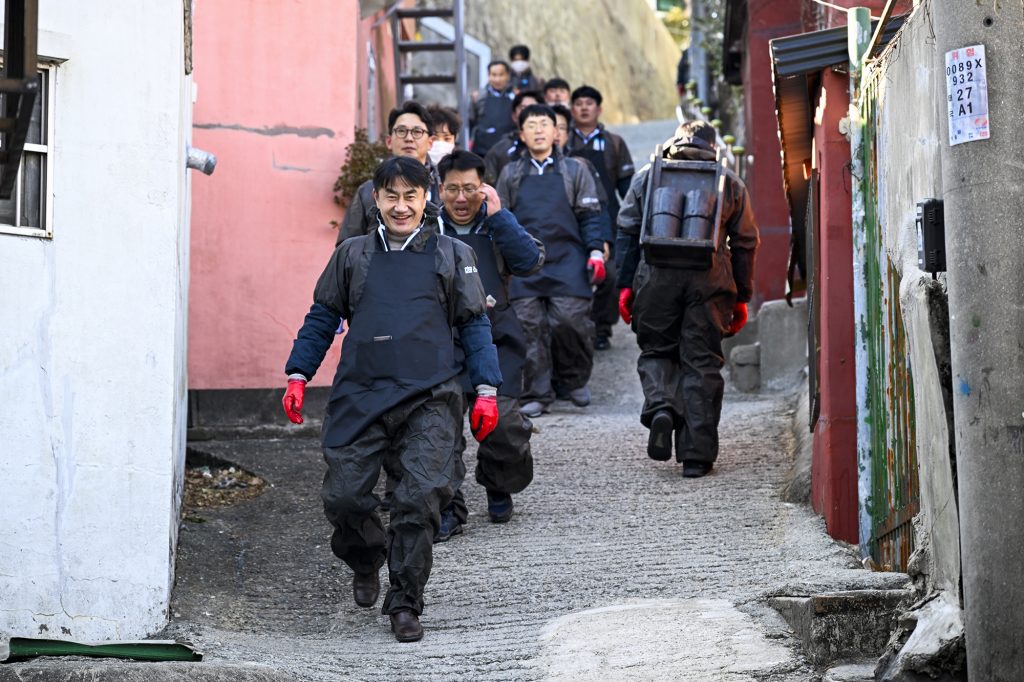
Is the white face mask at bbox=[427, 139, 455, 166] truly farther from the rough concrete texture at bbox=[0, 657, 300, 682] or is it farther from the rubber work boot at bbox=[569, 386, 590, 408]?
the rough concrete texture at bbox=[0, 657, 300, 682]

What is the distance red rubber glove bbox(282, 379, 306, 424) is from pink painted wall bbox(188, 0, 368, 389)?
4270mm

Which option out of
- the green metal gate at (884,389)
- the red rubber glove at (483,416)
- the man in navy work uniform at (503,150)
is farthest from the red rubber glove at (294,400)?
the man in navy work uniform at (503,150)

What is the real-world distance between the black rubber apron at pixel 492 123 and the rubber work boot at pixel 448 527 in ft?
25.4

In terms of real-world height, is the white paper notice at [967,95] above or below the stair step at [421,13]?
below

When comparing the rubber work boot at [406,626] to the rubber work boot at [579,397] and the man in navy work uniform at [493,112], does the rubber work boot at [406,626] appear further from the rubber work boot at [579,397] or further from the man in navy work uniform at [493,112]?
the man in navy work uniform at [493,112]

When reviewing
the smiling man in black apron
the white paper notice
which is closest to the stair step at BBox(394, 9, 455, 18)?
the smiling man in black apron

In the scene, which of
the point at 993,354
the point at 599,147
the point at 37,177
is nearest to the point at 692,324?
the point at 37,177

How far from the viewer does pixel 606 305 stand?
535 inches

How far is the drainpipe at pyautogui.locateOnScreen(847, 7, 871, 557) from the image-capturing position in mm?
6781

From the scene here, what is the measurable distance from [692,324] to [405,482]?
2.77 meters

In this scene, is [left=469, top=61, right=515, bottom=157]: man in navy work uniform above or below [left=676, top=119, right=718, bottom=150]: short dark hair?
above

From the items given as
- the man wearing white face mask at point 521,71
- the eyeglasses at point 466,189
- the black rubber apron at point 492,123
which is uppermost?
the man wearing white face mask at point 521,71

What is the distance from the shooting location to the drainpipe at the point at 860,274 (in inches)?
267

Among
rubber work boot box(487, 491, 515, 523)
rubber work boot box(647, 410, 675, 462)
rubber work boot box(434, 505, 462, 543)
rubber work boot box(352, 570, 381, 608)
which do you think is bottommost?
rubber work boot box(352, 570, 381, 608)
